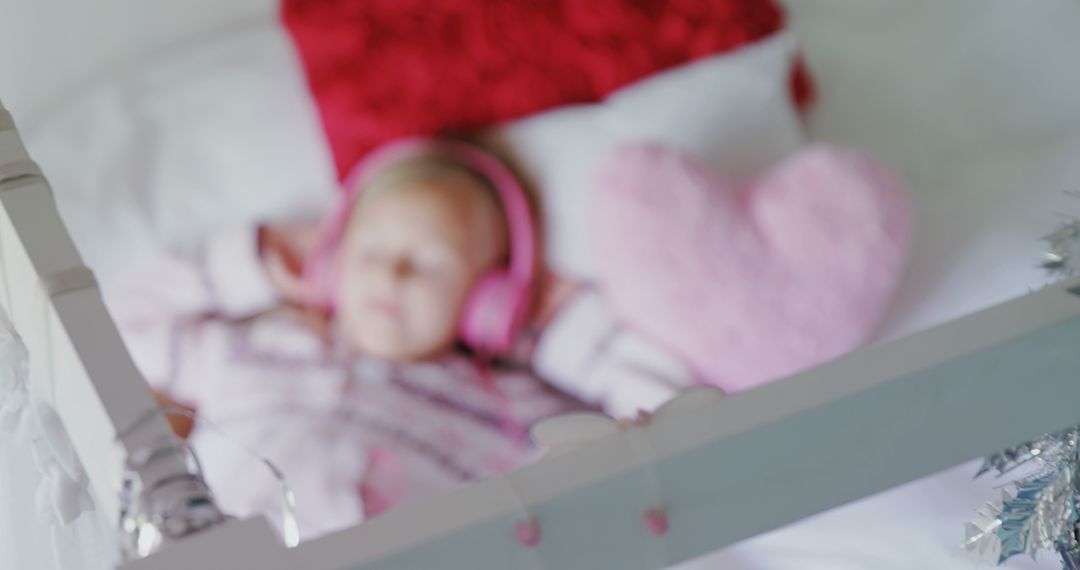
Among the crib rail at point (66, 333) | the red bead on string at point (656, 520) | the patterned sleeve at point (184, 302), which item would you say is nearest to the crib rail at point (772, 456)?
the red bead on string at point (656, 520)

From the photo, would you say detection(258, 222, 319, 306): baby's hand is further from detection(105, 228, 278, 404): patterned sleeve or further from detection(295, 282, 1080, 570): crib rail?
detection(295, 282, 1080, 570): crib rail

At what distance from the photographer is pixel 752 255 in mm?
1133

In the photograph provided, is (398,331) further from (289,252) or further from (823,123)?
(823,123)

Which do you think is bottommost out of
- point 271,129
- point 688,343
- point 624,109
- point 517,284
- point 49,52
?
point 688,343

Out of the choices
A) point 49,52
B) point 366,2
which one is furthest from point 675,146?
point 49,52

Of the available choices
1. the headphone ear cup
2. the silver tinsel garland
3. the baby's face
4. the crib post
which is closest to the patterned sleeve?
the baby's face

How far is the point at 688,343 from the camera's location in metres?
1.14

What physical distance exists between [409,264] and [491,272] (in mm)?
97

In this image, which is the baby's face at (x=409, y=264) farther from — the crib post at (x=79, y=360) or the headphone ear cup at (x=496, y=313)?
the crib post at (x=79, y=360)

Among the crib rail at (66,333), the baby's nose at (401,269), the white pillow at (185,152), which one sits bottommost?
the baby's nose at (401,269)

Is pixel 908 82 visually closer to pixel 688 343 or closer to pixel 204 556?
pixel 688 343

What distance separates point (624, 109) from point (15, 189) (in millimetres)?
766

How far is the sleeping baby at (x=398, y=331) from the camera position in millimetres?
1170

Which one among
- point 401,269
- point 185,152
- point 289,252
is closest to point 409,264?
point 401,269
